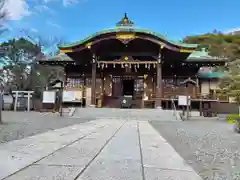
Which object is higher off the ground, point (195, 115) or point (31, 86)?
point (31, 86)

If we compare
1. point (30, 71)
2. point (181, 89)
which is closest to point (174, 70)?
point (181, 89)

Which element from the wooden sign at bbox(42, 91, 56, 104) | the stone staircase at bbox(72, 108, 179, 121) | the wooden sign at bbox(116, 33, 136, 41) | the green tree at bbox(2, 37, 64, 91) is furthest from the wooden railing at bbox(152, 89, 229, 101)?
the green tree at bbox(2, 37, 64, 91)

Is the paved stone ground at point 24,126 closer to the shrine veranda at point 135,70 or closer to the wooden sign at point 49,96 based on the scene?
the wooden sign at point 49,96

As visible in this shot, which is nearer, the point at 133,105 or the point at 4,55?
the point at 133,105

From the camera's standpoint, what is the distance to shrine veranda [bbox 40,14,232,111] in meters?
17.3

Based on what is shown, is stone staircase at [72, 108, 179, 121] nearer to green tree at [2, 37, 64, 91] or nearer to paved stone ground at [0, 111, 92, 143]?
paved stone ground at [0, 111, 92, 143]

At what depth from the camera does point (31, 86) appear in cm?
3095

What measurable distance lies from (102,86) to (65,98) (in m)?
3.70

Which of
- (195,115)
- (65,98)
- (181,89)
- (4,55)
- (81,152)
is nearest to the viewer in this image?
(81,152)

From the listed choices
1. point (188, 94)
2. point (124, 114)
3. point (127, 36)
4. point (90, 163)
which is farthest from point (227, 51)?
point (90, 163)

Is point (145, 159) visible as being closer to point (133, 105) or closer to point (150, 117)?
point (150, 117)

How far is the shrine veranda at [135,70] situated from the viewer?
17297 mm

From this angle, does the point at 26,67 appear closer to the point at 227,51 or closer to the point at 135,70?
the point at 135,70

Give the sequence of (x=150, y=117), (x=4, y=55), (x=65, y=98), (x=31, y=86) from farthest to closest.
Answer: (x=4, y=55), (x=31, y=86), (x=65, y=98), (x=150, y=117)
